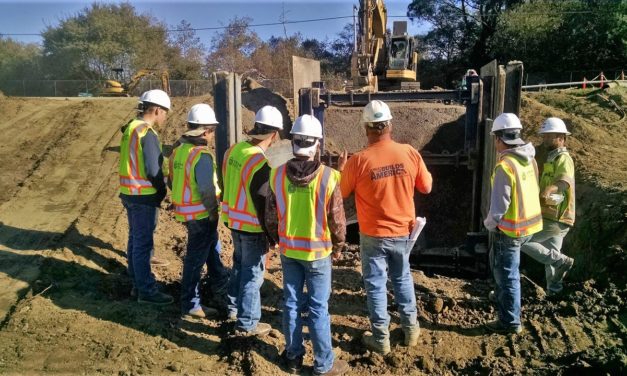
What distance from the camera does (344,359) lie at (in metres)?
4.19

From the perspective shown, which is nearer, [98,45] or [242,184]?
[242,184]

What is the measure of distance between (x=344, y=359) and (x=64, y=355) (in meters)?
2.26

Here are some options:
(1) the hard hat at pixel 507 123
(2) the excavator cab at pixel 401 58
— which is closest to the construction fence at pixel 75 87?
(2) the excavator cab at pixel 401 58

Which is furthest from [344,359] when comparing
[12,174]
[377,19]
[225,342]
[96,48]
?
[96,48]

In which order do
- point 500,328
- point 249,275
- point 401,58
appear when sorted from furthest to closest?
point 401,58 → point 500,328 → point 249,275

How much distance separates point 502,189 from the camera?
13.9ft

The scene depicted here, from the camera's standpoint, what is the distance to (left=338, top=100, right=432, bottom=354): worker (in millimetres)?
3982

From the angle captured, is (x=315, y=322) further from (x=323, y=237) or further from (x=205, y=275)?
(x=205, y=275)

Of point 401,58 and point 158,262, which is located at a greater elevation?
point 401,58

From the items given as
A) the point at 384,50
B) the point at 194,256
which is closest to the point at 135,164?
the point at 194,256

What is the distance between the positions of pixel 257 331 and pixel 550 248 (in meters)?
3.19

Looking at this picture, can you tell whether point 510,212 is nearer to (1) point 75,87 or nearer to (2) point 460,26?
(1) point 75,87

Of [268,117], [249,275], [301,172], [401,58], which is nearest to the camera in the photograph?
[301,172]

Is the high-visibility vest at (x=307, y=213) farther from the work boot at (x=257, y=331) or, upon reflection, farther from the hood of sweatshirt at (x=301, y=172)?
the work boot at (x=257, y=331)
